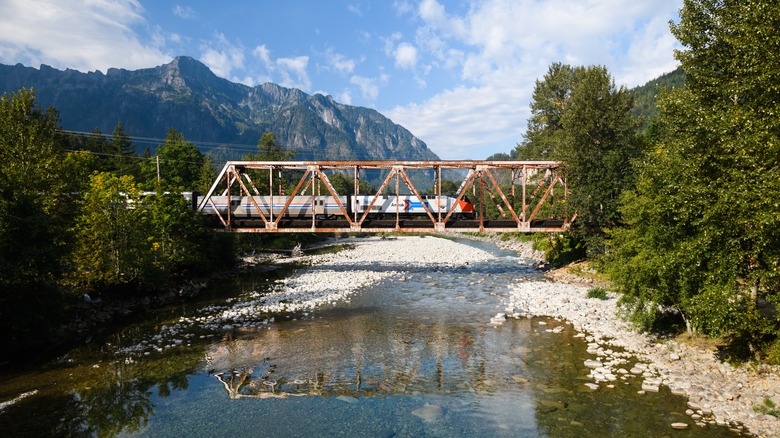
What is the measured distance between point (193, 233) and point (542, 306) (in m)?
28.3

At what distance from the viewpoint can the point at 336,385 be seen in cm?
1537

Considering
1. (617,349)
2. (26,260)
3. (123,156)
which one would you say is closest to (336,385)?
(617,349)

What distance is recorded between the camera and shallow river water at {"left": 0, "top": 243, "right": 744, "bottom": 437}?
12.5m

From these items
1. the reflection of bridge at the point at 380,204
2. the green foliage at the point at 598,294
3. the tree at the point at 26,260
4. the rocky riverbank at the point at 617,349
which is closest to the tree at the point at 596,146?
the reflection of bridge at the point at 380,204

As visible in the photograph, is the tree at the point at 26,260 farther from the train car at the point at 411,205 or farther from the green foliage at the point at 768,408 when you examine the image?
the train car at the point at 411,205

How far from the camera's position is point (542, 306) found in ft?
86.9

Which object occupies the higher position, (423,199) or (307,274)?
(423,199)

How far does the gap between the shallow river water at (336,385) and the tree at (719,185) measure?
3.74 metres

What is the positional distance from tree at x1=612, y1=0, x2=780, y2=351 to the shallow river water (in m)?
3.74

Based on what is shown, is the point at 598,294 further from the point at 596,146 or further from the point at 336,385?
the point at 336,385

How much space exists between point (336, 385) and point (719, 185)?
14719 mm

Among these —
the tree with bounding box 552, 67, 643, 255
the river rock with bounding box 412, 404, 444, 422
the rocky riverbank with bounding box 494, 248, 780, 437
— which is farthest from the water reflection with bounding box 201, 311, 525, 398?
the tree with bounding box 552, 67, 643, 255

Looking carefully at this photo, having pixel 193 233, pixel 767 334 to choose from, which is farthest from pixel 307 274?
pixel 767 334

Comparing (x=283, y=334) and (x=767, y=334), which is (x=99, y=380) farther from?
(x=767, y=334)
